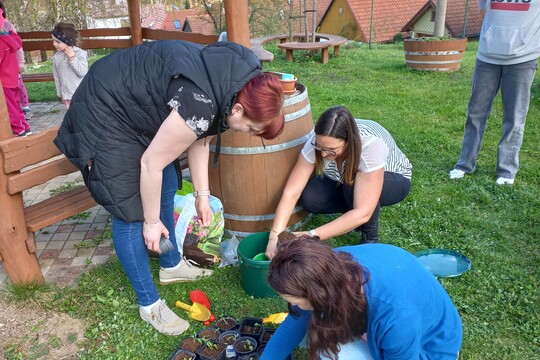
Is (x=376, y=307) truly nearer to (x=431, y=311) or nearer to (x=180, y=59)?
(x=431, y=311)

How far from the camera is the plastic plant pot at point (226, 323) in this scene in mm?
2393

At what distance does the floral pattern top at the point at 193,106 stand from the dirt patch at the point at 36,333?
144cm

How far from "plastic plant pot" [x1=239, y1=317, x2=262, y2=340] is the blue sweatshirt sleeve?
470 millimetres

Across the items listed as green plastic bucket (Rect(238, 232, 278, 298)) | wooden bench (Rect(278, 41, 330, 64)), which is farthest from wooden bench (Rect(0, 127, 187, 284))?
wooden bench (Rect(278, 41, 330, 64))

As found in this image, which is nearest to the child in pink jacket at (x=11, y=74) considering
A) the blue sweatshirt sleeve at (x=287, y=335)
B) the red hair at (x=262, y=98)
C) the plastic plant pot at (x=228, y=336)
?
the plastic plant pot at (x=228, y=336)

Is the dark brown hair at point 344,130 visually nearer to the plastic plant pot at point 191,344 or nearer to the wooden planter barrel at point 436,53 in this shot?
the plastic plant pot at point 191,344

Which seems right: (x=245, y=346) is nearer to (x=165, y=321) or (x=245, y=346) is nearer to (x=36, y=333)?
(x=165, y=321)

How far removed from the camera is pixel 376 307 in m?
1.41

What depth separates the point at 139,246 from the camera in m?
2.23

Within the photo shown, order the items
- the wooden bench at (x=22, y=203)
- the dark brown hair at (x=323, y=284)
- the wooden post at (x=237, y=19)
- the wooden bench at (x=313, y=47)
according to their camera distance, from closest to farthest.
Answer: the dark brown hair at (x=323, y=284) < the wooden bench at (x=22, y=203) < the wooden post at (x=237, y=19) < the wooden bench at (x=313, y=47)

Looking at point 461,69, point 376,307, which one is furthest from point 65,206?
point 461,69

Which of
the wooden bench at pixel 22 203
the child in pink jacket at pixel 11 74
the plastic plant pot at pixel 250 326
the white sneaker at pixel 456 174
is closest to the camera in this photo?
the plastic plant pot at pixel 250 326

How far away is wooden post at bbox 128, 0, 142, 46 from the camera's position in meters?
5.97

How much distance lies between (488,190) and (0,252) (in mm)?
3371
